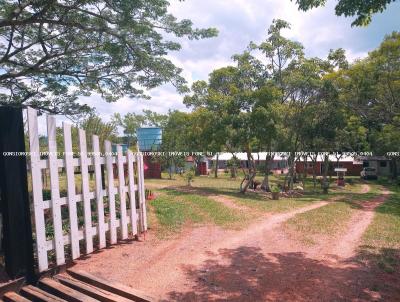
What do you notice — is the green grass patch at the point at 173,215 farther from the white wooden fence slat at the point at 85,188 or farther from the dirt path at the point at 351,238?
the dirt path at the point at 351,238

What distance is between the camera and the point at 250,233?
7285 millimetres

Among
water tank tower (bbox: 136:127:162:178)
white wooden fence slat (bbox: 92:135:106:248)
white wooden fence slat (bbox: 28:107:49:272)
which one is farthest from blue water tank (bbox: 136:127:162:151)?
white wooden fence slat (bbox: 28:107:49:272)

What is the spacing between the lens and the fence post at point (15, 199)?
4.00m

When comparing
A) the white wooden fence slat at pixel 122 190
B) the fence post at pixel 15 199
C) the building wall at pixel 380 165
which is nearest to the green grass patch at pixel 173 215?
the white wooden fence slat at pixel 122 190

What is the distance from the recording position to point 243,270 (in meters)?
4.88

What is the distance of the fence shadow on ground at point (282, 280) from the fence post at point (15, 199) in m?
2.00

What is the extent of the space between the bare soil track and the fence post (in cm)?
88

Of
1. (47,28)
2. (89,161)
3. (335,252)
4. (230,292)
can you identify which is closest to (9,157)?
(89,161)

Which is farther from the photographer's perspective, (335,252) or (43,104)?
(43,104)

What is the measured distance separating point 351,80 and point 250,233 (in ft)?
40.5

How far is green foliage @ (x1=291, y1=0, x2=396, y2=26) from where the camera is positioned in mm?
4836

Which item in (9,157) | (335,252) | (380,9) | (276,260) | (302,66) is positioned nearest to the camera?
(9,157)

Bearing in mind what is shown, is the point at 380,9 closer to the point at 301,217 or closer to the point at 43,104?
the point at 301,217

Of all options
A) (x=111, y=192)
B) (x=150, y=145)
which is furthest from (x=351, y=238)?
(x=150, y=145)
